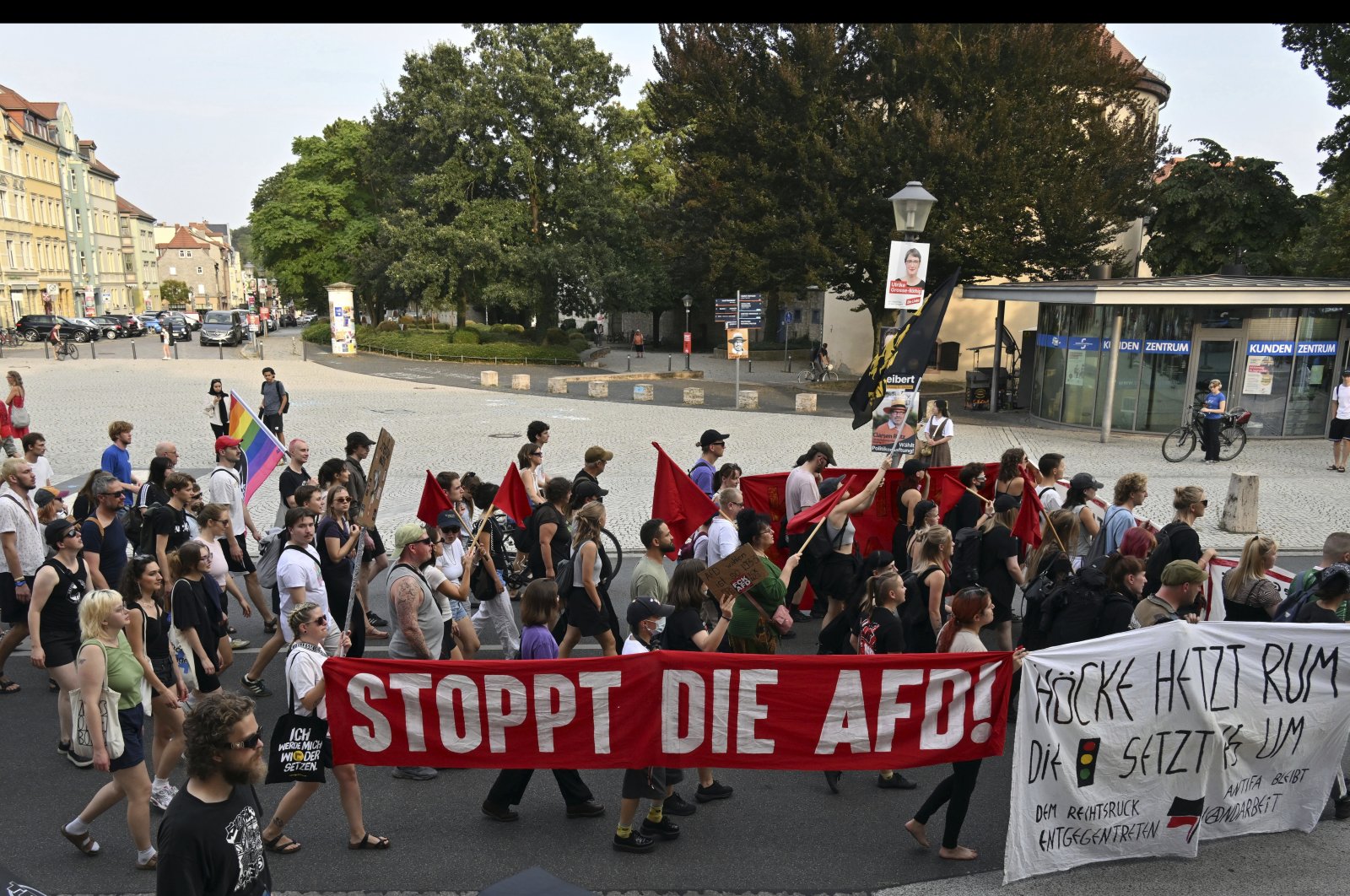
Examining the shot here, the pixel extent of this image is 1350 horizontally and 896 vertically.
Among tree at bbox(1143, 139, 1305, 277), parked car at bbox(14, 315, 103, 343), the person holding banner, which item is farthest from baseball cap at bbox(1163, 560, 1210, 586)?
parked car at bbox(14, 315, 103, 343)

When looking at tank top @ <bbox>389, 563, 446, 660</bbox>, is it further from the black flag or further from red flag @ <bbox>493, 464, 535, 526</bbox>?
the black flag

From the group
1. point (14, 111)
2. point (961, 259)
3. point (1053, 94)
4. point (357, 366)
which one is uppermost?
point (14, 111)

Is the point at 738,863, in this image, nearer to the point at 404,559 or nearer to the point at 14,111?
the point at 404,559

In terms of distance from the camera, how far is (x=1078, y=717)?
543 cm

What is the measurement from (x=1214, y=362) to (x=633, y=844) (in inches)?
808

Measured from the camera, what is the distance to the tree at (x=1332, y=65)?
33500 mm

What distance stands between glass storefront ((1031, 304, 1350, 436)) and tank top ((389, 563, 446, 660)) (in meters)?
19.5

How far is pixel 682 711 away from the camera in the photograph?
222 inches

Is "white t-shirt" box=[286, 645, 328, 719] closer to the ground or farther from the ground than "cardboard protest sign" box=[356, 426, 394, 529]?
closer to the ground

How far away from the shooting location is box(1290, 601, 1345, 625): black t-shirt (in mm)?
5998

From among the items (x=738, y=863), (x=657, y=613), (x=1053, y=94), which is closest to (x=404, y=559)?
(x=657, y=613)

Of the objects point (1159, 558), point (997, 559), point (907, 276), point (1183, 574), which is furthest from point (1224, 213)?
point (1183, 574)

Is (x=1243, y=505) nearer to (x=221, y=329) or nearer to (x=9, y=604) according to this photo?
(x=9, y=604)

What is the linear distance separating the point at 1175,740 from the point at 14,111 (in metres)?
81.1
